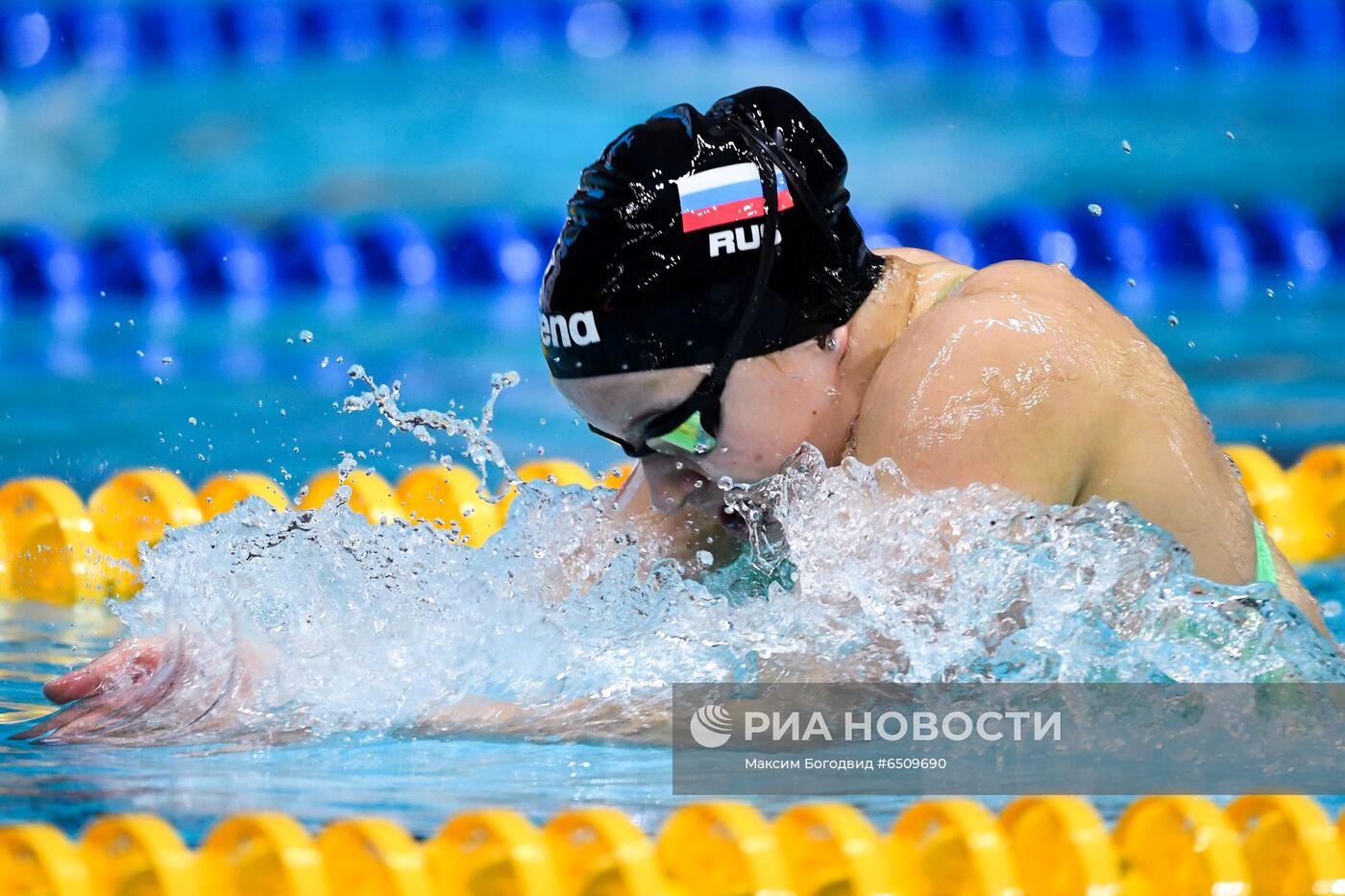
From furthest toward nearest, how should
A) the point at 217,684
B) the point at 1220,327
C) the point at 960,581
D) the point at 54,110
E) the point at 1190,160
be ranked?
the point at 54,110, the point at 1190,160, the point at 1220,327, the point at 217,684, the point at 960,581

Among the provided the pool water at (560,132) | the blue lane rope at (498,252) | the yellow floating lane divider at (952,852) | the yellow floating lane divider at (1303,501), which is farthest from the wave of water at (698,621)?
the pool water at (560,132)

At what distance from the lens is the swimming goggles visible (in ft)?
6.32

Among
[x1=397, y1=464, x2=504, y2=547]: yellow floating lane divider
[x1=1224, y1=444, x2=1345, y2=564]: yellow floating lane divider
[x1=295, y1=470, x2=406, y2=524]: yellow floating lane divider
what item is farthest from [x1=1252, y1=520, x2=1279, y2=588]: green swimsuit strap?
[x1=295, y1=470, x2=406, y2=524]: yellow floating lane divider

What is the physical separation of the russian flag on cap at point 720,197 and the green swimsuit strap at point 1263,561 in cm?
74

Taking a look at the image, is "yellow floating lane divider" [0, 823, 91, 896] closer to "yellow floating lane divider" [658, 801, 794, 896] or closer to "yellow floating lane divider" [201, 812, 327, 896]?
"yellow floating lane divider" [201, 812, 327, 896]

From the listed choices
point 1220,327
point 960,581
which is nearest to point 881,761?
point 960,581

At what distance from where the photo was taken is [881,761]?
6.35 ft

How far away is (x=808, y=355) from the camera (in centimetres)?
197

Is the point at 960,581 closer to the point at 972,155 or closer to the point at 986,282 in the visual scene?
the point at 986,282

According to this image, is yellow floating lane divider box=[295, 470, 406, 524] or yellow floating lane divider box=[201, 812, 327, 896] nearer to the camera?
yellow floating lane divider box=[201, 812, 327, 896]

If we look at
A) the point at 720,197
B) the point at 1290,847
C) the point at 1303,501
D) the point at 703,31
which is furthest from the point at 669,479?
the point at 703,31

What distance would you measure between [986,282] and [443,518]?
160 cm

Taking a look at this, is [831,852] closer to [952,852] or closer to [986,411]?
[952,852]

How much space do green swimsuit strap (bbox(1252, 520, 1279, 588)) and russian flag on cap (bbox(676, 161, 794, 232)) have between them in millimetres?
738
